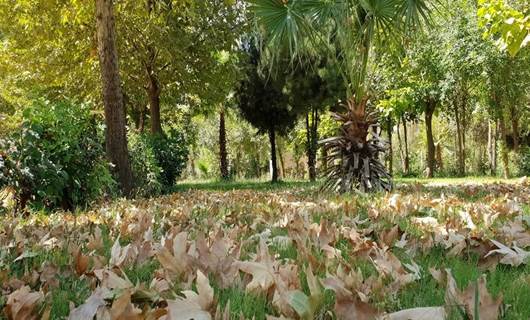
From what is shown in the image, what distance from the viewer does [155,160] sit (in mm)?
11492

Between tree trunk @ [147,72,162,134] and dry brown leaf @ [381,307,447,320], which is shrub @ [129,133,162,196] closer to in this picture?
tree trunk @ [147,72,162,134]

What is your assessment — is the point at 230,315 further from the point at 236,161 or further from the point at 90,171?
the point at 236,161

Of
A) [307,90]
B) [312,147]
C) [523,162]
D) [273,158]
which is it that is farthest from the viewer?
[523,162]

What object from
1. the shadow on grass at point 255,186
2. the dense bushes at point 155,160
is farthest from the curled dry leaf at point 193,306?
the shadow on grass at point 255,186

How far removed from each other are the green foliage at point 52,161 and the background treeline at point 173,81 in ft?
0.04

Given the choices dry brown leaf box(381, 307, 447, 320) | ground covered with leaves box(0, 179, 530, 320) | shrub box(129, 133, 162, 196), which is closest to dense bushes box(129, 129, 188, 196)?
shrub box(129, 133, 162, 196)

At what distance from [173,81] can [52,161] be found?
34.2ft

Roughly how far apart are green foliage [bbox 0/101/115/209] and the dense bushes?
1836 mm

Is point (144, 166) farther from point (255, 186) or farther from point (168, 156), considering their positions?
point (255, 186)

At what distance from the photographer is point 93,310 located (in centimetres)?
119

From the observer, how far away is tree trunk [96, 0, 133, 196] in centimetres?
742

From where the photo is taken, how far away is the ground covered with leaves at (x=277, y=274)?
121 cm

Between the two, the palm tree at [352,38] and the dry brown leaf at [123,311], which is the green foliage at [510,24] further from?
the dry brown leaf at [123,311]

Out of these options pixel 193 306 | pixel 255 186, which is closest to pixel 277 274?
pixel 193 306
